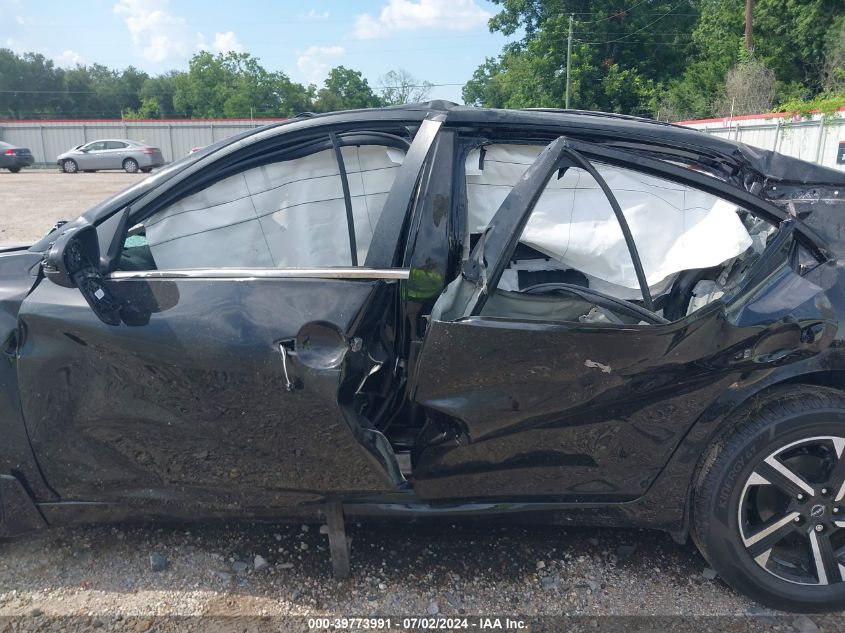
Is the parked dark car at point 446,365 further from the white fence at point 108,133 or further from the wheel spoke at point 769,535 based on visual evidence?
the white fence at point 108,133

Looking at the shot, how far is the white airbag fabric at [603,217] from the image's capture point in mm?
2596

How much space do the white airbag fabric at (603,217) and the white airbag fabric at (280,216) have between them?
399mm

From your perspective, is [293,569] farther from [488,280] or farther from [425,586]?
[488,280]

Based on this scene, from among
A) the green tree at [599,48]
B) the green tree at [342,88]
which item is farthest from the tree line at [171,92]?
the green tree at [599,48]

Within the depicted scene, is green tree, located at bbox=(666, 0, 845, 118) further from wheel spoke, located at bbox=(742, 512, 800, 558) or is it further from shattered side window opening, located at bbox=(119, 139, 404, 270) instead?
shattered side window opening, located at bbox=(119, 139, 404, 270)

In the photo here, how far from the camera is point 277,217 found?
2.71 m

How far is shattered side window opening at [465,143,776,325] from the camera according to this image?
8.27ft

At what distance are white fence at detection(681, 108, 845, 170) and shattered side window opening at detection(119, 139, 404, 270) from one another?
15639 millimetres

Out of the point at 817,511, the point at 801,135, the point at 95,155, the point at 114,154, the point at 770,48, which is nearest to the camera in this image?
the point at 817,511

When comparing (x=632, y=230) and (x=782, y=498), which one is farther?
(x=632, y=230)

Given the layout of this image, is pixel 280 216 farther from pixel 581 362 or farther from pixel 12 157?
pixel 12 157

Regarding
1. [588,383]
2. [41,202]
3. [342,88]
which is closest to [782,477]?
[588,383]

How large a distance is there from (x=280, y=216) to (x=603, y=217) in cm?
133

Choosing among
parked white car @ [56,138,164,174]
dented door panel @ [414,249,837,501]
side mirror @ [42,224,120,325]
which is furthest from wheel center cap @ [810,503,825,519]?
parked white car @ [56,138,164,174]
